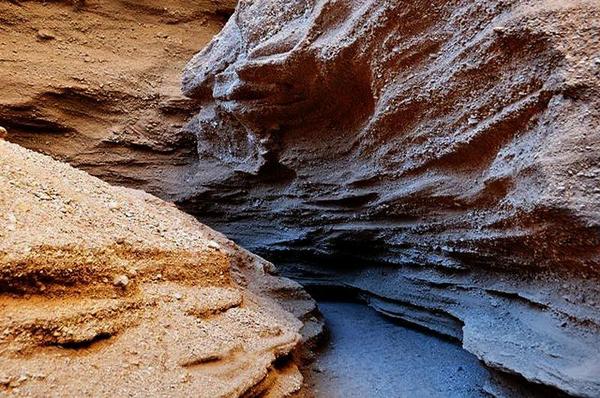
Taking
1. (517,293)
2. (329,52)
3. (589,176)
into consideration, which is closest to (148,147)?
(329,52)

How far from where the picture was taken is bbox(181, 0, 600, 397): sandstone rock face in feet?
7.32

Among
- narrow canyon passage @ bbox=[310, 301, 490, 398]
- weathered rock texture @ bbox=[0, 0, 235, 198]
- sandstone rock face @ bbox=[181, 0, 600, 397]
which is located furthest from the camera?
weathered rock texture @ bbox=[0, 0, 235, 198]

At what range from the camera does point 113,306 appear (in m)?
2.07

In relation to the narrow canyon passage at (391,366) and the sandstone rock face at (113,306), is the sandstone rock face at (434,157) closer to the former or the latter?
the narrow canyon passage at (391,366)

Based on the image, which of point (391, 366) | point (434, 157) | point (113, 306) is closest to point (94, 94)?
point (434, 157)

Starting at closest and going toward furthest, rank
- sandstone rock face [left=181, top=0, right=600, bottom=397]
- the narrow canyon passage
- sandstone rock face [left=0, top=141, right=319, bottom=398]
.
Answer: sandstone rock face [left=0, top=141, right=319, bottom=398] < sandstone rock face [left=181, top=0, right=600, bottom=397] < the narrow canyon passage

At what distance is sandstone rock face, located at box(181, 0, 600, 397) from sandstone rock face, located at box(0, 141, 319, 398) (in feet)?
3.85

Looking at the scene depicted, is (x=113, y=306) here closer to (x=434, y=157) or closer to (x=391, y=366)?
(x=391, y=366)

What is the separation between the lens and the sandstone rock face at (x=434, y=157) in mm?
2232

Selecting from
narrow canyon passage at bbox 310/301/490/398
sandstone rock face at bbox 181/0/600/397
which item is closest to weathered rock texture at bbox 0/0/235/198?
sandstone rock face at bbox 181/0/600/397

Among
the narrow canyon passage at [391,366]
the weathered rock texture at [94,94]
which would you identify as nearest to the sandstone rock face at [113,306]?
the narrow canyon passage at [391,366]

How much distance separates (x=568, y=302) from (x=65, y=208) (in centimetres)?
236

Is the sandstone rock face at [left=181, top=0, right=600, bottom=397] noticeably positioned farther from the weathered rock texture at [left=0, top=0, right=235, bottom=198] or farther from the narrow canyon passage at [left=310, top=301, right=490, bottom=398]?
the weathered rock texture at [left=0, top=0, right=235, bottom=198]

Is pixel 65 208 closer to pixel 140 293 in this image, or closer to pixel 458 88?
pixel 140 293
